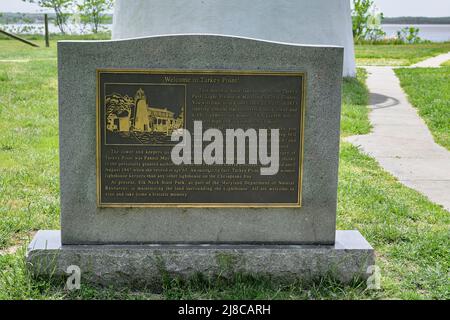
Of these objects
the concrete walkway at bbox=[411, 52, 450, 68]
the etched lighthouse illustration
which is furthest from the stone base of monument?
the concrete walkway at bbox=[411, 52, 450, 68]

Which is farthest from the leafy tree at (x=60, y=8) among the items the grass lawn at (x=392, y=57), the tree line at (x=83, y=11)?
the grass lawn at (x=392, y=57)

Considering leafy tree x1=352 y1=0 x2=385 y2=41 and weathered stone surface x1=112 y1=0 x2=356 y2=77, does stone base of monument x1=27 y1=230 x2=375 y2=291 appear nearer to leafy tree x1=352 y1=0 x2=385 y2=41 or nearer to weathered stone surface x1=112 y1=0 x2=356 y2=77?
weathered stone surface x1=112 y1=0 x2=356 y2=77

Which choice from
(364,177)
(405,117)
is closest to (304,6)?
(405,117)

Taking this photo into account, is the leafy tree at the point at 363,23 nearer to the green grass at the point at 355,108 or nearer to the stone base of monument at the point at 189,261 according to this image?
the green grass at the point at 355,108

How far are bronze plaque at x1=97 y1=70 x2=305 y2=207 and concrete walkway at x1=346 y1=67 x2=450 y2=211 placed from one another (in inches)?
104

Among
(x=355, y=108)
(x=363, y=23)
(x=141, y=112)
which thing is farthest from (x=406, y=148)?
(x=363, y=23)

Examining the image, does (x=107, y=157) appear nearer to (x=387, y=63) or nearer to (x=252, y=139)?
(x=252, y=139)

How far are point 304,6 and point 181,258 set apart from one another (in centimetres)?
1063

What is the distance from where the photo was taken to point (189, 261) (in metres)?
4.35

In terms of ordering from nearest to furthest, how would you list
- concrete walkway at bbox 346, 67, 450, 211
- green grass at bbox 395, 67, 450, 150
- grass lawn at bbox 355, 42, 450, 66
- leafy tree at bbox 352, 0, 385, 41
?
concrete walkway at bbox 346, 67, 450, 211, green grass at bbox 395, 67, 450, 150, grass lawn at bbox 355, 42, 450, 66, leafy tree at bbox 352, 0, 385, 41

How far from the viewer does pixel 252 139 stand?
435 cm

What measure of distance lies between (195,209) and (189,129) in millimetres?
551

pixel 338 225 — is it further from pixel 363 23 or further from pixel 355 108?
pixel 363 23

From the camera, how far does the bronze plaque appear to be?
14.0ft
